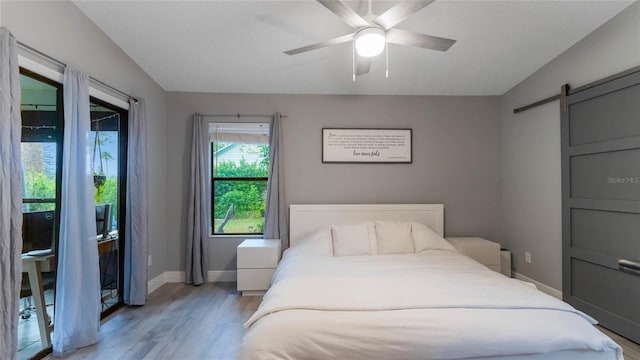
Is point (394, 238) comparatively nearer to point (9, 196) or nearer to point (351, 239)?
point (351, 239)

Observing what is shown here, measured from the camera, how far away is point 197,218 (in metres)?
3.81

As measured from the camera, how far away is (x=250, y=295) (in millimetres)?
3479

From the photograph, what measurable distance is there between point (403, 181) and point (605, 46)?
231 centimetres

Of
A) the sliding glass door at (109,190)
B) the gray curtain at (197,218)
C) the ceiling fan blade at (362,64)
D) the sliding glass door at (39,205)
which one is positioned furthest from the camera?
the gray curtain at (197,218)

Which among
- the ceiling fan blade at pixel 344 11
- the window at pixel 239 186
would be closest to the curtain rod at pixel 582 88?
the ceiling fan blade at pixel 344 11

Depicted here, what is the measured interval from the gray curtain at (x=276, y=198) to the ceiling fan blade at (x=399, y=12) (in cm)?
218

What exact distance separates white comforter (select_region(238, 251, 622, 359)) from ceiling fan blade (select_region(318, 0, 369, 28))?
174 centimetres

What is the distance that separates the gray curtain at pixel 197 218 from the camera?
3795mm

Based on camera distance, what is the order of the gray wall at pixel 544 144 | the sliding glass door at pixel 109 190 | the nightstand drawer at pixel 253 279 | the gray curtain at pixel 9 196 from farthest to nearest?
1. the nightstand drawer at pixel 253 279
2. the sliding glass door at pixel 109 190
3. the gray wall at pixel 544 144
4. the gray curtain at pixel 9 196

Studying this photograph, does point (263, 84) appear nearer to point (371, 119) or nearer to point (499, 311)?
point (371, 119)

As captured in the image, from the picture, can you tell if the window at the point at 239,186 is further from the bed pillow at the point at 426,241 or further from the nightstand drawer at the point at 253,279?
the bed pillow at the point at 426,241

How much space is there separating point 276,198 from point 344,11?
247 centimetres

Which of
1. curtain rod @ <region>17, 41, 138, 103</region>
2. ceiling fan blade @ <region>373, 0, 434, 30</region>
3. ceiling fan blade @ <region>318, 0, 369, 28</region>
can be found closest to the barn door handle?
ceiling fan blade @ <region>373, 0, 434, 30</region>

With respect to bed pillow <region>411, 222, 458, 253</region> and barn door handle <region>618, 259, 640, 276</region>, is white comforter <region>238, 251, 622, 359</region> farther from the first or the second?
bed pillow <region>411, 222, 458, 253</region>
